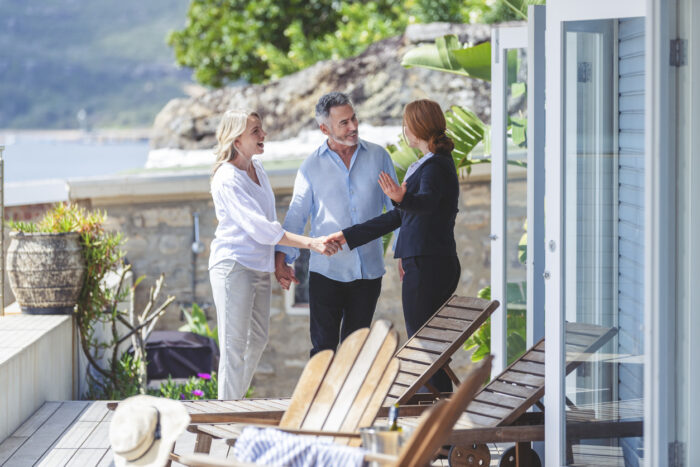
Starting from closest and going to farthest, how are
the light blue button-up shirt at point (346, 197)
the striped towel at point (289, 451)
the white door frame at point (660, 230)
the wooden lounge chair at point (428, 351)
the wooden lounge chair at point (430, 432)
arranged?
the wooden lounge chair at point (430, 432) → the striped towel at point (289, 451) → the white door frame at point (660, 230) → the wooden lounge chair at point (428, 351) → the light blue button-up shirt at point (346, 197)

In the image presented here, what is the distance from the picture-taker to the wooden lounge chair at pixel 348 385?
340 cm

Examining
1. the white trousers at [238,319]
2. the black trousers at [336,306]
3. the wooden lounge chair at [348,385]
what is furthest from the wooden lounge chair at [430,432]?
the black trousers at [336,306]

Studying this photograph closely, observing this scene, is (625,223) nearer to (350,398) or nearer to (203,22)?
(350,398)

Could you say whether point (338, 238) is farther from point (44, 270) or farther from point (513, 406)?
point (44, 270)

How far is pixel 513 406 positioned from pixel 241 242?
1.66 meters

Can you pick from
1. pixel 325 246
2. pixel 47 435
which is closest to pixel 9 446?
pixel 47 435

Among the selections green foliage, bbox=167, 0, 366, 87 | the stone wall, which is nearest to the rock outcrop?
the stone wall

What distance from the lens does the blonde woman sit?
15.7 ft

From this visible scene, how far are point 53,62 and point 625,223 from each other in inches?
3182

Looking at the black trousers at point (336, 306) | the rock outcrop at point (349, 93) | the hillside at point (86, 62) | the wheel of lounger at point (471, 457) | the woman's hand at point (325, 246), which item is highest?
the hillside at point (86, 62)

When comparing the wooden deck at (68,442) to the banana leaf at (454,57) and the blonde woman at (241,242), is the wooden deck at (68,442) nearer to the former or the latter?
the blonde woman at (241,242)

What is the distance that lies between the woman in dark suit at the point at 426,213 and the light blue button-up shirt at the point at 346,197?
0.31 m

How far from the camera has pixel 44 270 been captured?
21.3 feet

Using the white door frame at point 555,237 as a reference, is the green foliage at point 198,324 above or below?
below
